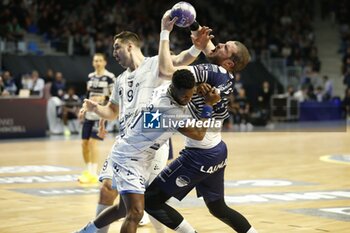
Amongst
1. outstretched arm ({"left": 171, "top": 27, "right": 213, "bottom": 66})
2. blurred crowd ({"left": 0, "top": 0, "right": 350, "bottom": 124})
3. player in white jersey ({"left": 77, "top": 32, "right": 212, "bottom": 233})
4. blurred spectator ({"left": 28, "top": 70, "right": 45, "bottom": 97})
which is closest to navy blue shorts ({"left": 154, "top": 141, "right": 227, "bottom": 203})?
player in white jersey ({"left": 77, "top": 32, "right": 212, "bottom": 233})

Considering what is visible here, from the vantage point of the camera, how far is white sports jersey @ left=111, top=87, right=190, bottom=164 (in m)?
6.80

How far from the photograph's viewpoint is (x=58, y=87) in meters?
25.8

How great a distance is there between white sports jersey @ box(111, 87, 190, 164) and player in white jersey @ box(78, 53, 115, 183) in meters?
6.17

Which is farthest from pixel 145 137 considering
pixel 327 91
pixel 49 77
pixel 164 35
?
pixel 327 91

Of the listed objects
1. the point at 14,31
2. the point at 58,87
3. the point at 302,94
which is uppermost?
the point at 14,31

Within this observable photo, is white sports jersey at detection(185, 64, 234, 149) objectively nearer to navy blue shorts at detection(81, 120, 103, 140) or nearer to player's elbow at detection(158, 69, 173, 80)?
player's elbow at detection(158, 69, 173, 80)

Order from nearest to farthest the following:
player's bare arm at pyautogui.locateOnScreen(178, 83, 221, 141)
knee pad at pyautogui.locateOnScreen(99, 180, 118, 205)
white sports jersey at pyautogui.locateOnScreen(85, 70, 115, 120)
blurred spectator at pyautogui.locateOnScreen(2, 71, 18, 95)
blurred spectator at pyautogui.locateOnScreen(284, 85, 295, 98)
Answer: player's bare arm at pyautogui.locateOnScreen(178, 83, 221, 141) < knee pad at pyautogui.locateOnScreen(99, 180, 118, 205) < white sports jersey at pyautogui.locateOnScreen(85, 70, 115, 120) < blurred spectator at pyautogui.locateOnScreen(2, 71, 18, 95) < blurred spectator at pyautogui.locateOnScreen(284, 85, 295, 98)

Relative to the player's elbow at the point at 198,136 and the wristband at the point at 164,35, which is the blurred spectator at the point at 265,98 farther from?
the player's elbow at the point at 198,136

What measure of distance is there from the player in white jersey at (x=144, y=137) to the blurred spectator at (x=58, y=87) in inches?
742

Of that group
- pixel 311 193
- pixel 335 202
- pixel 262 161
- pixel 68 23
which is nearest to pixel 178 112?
pixel 335 202

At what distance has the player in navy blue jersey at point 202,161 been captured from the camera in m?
7.03

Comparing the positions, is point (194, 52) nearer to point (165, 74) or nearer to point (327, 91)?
point (165, 74)

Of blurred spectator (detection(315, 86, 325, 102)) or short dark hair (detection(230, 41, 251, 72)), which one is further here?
blurred spectator (detection(315, 86, 325, 102))

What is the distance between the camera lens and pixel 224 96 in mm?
7133
